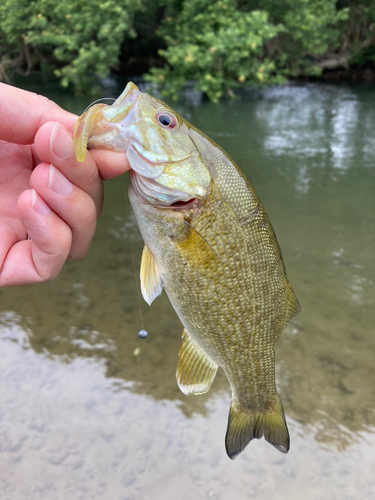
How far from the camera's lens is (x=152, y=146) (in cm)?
157

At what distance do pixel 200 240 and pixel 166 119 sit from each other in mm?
537

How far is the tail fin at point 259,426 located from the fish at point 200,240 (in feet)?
0.03

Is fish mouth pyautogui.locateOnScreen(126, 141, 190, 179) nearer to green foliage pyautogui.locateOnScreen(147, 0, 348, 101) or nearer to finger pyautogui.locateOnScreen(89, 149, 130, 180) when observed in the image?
finger pyautogui.locateOnScreen(89, 149, 130, 180)

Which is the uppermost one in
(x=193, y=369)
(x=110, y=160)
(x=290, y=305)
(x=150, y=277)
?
(x=110, y=160)

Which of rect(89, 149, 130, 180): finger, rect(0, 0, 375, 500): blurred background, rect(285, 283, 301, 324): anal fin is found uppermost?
rect(89, 149, 130, 180): finger

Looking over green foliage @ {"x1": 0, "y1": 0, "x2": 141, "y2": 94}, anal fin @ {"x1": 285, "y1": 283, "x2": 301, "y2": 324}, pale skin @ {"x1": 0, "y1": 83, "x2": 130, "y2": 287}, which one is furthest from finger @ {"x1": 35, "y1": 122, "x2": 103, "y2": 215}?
green foliage @ {"x1": 0, "y1": 0, "x2": 141, "y2": 94}

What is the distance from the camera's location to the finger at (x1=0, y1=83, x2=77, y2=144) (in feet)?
5.68

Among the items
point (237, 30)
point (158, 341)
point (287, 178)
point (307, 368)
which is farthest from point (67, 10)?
point (307, 368)

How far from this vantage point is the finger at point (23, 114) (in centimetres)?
173

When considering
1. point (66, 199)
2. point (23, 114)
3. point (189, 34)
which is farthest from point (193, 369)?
point (189, 34)

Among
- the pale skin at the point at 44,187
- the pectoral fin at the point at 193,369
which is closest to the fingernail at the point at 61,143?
the pale skin at the point at 44,187

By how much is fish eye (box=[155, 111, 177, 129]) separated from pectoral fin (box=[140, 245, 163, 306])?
1.77ft

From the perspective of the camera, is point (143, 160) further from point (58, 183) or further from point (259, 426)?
point (259, 426)

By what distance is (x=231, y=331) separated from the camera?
71.7 inches
